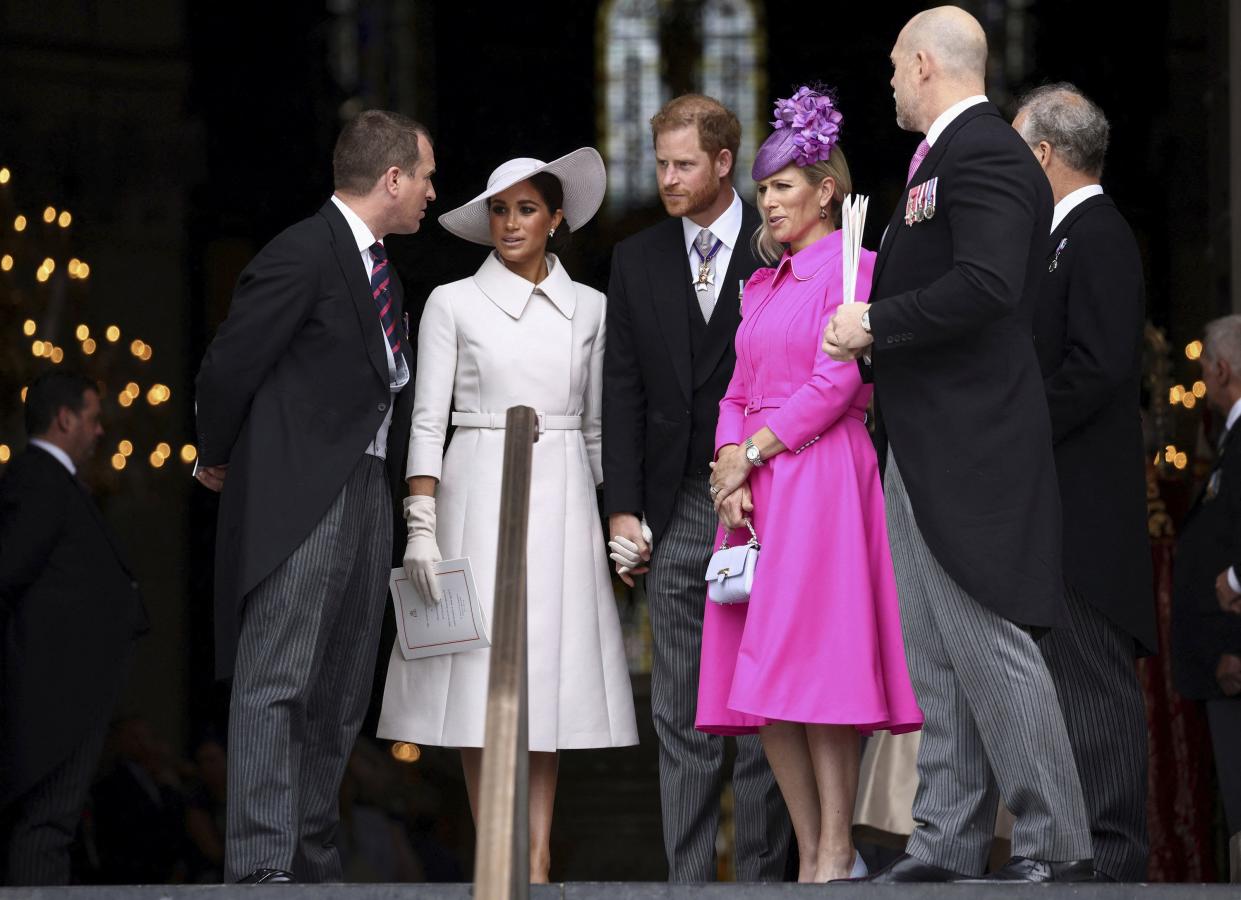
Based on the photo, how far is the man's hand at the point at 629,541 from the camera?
5266mm

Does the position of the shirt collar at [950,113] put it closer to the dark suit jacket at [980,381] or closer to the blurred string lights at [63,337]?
the dark suit jacket at [980,381]

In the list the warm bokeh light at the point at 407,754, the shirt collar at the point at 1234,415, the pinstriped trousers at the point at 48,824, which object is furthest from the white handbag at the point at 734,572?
the warm bokeh light at the point at 407,754

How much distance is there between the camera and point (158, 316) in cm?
949

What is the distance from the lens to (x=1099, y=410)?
16.4ft

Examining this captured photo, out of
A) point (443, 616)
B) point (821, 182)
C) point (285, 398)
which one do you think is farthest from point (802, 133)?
point (443, 616)

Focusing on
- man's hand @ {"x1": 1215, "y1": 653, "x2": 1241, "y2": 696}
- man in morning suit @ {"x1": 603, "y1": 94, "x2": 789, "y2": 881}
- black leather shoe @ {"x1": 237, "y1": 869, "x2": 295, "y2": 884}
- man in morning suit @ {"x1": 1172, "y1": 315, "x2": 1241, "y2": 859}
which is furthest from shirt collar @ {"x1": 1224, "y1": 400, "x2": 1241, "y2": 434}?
black leather shoe @ {"x1": 237, "y1": 869, "x2": 295, "y2": 884}

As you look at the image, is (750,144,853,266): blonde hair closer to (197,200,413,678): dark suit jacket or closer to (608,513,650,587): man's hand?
(608,513,650,587): man's hand

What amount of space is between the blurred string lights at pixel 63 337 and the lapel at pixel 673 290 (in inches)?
158

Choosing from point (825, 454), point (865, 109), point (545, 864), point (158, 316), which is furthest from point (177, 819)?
point (865, 109)

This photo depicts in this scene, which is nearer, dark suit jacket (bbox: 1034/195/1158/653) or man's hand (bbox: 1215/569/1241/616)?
dark suit jacket (bbox: 1034/195/1158/653)

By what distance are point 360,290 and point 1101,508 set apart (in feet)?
5.71

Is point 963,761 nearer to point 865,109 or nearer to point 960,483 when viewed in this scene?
point 960,483

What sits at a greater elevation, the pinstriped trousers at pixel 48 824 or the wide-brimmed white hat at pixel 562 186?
the wide-brimmed white hat at pixel 562 186

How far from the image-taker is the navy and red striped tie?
5152 millimetres
